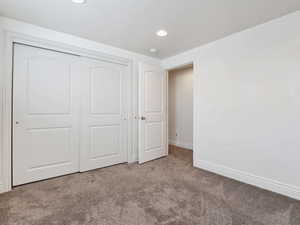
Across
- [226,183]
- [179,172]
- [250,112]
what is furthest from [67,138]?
[250,112]

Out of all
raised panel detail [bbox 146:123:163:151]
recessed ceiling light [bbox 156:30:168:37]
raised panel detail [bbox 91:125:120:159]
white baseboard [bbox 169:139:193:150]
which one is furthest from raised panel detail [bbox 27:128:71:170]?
white baseboard [bbox 169:139:193:150]

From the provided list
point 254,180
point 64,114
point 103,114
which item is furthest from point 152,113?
point 254,180

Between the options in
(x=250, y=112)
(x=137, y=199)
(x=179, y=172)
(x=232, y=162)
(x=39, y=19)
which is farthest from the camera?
(x=179, y=172)

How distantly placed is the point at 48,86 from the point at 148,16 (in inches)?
69.1

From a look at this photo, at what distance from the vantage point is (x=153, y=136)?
326 centimetres

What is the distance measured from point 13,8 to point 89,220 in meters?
2.50

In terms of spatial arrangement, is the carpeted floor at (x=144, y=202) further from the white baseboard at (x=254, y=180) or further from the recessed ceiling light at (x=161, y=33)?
the recessed ceiling light at (x=161, y=33)

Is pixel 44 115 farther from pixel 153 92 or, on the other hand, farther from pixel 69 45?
pixel 153 92

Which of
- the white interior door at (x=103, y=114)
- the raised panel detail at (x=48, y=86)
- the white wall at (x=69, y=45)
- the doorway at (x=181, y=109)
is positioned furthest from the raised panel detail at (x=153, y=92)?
the raised panel detail at (x=48, y=86)

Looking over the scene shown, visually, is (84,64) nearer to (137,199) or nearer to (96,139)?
(96,139)

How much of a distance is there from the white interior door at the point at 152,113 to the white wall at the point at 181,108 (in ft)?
3.61

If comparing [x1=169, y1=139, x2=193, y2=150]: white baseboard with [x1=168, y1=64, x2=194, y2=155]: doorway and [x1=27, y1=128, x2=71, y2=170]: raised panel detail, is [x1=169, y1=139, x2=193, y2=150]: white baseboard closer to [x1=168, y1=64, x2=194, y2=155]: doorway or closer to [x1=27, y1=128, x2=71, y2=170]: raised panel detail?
[x1=168, y1=64, x2=194, y2=155]: doorway

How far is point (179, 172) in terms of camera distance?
2613 millimetres

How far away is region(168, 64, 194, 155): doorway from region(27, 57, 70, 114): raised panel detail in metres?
2.78
